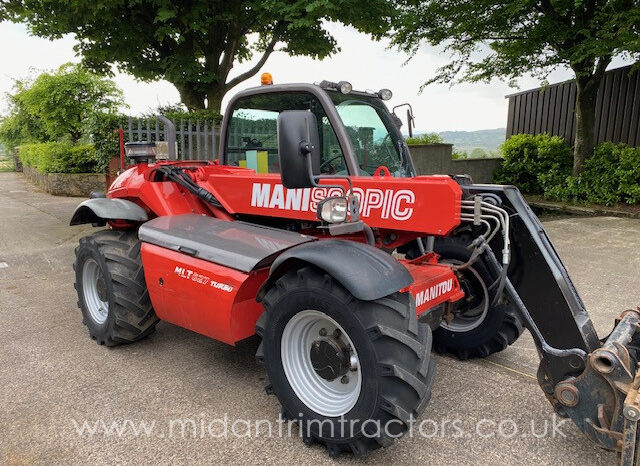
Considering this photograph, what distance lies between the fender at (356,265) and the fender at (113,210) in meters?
1.83

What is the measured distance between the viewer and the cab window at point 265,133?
3.18 meters

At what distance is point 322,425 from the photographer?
2537 millimetres

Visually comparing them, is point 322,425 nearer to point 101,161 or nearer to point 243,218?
point 243,218

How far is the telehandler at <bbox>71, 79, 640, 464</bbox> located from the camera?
231cm

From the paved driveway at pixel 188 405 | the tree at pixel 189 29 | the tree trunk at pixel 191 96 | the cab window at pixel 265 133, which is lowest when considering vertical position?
the paved driveway at pixel 188 405

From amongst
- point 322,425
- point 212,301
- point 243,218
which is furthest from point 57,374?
point 322,425

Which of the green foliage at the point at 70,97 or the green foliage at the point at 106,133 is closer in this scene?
the green foliage at the point at 106,133

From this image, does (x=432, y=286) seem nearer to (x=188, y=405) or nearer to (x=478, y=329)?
(x=478, y=329)

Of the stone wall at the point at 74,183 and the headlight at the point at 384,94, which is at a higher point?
the headlight at the point at 384,94

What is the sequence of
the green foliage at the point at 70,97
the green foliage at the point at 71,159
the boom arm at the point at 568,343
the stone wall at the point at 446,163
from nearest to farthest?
1. the boom arm at the point at 568,343
2. the stone wall at the point at 446,163
3. the green foliage at the point at 71,159
4. the green foliage at the point at 70,97

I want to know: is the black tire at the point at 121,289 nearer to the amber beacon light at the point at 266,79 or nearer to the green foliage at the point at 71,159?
the amber beacon light at the point at 266,79

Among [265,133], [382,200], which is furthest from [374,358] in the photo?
[265,133]

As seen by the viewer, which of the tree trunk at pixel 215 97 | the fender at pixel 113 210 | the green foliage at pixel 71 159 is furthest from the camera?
the green foliage at pixel 71 159

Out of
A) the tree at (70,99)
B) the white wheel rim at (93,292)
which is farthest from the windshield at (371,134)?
the tree at (70,99)
